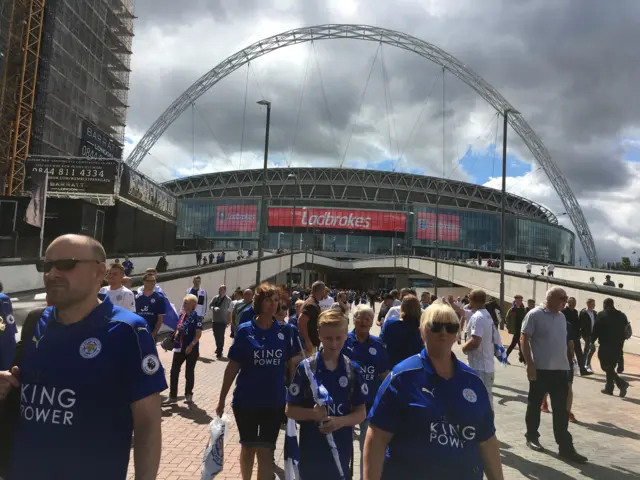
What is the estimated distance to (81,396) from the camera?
2141 mm

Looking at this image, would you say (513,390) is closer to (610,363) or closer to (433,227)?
(610,363)

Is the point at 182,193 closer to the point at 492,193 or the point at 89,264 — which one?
the point at 492,193

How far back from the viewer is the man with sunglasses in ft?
6.98

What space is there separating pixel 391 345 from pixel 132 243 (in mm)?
32332

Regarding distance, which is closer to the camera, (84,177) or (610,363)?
(610,363)

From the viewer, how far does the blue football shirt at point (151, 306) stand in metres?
8.11

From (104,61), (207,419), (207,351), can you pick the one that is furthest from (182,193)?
(207,419)

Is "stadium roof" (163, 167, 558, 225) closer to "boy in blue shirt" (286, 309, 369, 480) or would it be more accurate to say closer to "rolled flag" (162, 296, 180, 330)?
"rolled flag" (162, 296, 180, 330)

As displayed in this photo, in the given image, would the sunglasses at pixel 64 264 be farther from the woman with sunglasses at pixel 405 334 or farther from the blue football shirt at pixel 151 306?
the blue football shirt at pixel 151 306

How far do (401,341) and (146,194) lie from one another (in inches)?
1269

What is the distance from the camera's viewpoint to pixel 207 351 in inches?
579

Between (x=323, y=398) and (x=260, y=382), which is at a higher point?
(x=323, y=398)

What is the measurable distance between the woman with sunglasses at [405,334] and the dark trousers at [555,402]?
1685mm

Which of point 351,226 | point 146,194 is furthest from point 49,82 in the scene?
point 351,226
